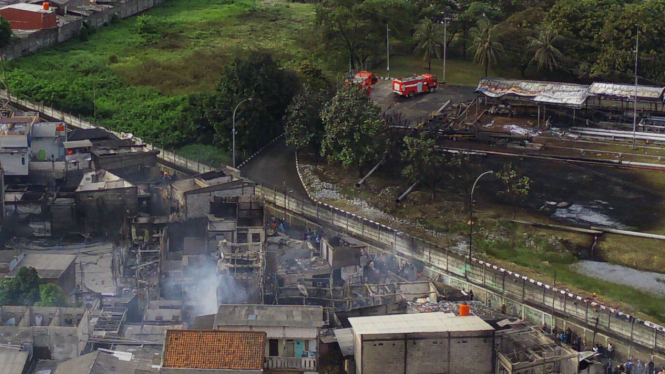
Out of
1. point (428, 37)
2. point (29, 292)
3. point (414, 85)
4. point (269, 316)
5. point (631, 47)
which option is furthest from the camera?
point (428, 37)

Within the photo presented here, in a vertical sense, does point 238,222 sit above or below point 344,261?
above

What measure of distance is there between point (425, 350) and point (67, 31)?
5980 centimetres

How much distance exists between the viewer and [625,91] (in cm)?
7012

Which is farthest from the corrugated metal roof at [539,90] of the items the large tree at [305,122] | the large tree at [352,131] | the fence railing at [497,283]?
the fence railing at [497,283]

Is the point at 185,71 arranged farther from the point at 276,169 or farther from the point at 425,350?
the point at 425,350

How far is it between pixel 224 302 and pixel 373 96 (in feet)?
105

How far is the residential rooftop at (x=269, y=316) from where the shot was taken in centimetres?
3958

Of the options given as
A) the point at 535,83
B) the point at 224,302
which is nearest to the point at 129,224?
the point at 224,302

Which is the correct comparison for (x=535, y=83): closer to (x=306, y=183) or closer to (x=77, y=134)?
(x=306, y=183)

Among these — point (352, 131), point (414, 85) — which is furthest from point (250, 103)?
point (414, 85)

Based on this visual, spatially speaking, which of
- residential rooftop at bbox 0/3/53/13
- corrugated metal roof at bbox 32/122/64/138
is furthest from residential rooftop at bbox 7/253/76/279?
residential rooftop at bbox 0/3/53/13

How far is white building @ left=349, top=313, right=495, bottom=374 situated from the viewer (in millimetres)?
39406

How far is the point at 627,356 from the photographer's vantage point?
42250 mm

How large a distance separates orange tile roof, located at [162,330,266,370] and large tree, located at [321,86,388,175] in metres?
25.0
